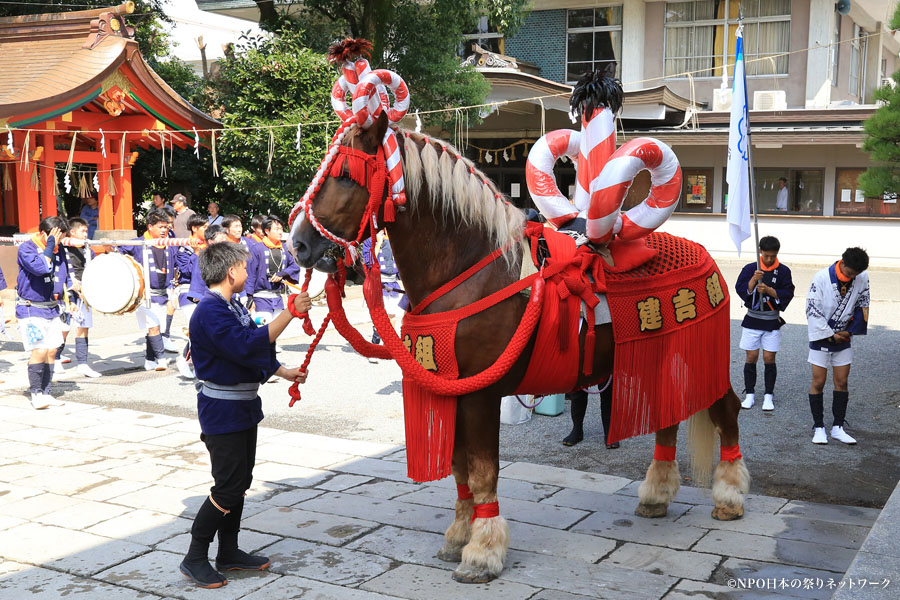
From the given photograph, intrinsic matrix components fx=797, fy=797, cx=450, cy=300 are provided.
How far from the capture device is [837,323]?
610cm

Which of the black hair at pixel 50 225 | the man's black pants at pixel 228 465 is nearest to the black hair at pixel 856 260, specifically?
the man's black pants at pixel 228 465

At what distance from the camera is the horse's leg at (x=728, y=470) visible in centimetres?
449

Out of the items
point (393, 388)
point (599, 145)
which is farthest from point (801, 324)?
point (599, 145)

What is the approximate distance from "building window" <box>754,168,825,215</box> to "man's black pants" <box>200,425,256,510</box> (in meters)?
19.1

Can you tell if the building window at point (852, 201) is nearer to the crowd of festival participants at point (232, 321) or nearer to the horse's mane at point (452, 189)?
the crowd of festival participants at point (232, 321)

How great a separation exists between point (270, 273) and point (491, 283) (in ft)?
17.8

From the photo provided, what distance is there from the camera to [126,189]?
50.3 feet

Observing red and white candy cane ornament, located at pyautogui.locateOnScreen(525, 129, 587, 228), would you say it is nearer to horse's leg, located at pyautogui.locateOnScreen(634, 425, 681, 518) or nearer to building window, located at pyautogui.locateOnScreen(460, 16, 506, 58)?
horse's leg, located at pyautogui.locateOnScreen(634, 425, 681, 518)

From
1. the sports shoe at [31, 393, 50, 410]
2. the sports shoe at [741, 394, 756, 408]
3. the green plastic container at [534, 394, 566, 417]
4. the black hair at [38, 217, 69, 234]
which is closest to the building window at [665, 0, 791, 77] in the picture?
the sports shoe at [741, 394, 756, 408]

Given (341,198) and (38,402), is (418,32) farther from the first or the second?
(341,198)

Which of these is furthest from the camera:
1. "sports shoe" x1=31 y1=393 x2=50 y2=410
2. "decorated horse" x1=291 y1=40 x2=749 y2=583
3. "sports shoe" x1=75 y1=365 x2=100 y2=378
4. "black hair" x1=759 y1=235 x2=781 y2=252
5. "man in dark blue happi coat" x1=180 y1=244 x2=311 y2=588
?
"sports shoe" x1=75 y1=365 x2=100 y2=378

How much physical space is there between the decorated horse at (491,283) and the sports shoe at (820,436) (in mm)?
2330

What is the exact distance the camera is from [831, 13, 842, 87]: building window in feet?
71.4

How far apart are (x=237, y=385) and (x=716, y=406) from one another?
2.71 metres
